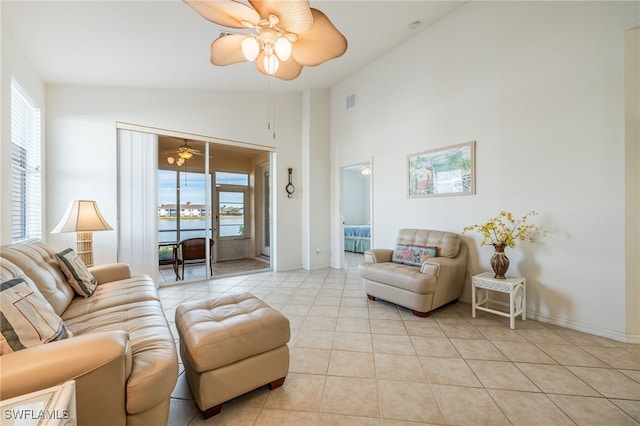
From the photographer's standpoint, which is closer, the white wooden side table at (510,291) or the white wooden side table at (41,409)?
the white wooden side table at (41,409)

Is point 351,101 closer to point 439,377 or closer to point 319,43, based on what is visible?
point 319,43

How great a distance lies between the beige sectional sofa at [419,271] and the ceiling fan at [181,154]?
11.8 feet

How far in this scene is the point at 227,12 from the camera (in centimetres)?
167

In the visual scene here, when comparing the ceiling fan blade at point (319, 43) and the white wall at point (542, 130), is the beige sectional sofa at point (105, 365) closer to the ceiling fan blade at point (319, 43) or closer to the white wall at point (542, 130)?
the ceiling fan blade at point (319, 43)

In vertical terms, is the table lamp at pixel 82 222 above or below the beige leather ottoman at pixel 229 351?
above

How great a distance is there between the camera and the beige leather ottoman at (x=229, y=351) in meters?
1.42

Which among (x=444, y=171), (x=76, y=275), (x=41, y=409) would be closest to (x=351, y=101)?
(x=444, y=171)

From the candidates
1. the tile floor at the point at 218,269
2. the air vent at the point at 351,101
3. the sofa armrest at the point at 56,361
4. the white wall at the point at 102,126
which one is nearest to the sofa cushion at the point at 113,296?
the sofa armrest at the point at 56,361

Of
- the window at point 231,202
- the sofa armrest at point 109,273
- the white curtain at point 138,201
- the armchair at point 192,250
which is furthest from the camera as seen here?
the window at point 231,202

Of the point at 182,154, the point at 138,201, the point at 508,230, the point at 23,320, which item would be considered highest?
the point at 182,154

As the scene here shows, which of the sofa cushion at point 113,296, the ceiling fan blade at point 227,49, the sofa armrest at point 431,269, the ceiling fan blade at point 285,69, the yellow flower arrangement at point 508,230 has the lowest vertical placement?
the sofa cushion at point 113,296

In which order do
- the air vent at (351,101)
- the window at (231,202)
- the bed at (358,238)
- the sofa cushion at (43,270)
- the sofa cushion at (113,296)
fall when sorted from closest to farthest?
the sofa cushion at (43,270) < the sofa cushion at (113,296) < the air vent at (351,101) < the window at (231,202) < the bed at (358,238)

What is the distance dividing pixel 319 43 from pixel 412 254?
8.36 ft

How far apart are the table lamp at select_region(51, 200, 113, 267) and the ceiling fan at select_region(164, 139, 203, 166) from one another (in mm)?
1998
